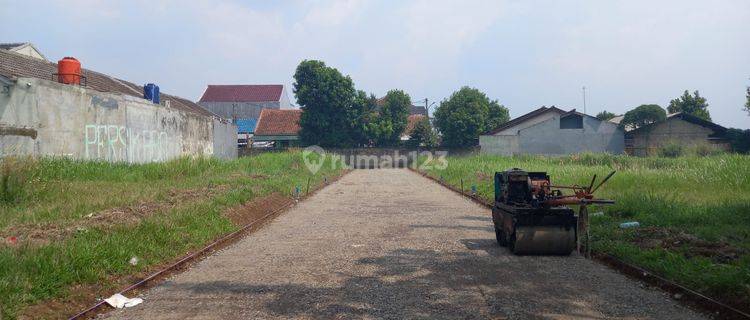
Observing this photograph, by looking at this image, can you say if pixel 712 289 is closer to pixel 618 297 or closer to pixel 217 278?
pixel 618 297

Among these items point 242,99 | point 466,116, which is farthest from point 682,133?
point 242,99

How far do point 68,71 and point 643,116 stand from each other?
123 ft

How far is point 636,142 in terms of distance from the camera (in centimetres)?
4259

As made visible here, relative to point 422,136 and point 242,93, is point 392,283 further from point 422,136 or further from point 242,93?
point 242,93

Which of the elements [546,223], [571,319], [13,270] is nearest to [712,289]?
[571,319]

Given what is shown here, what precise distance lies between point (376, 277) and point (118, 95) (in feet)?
56.0

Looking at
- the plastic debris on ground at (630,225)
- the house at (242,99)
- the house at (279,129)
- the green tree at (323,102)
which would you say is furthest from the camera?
the house at (242,99)

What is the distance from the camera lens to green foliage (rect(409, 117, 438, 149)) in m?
51.8

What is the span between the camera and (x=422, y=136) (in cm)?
5188

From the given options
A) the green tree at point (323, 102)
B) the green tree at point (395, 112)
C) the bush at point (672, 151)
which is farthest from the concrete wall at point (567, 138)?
the green tree at point (323, 102)

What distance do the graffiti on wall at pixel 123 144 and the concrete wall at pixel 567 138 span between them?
28941 mm

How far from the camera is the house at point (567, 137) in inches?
1715

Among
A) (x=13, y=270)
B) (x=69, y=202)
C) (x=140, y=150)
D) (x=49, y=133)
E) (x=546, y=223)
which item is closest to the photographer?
(x=13, y=270)

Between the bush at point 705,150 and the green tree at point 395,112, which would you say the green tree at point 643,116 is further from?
the green tree at point 395,112
